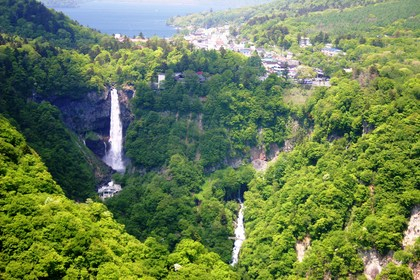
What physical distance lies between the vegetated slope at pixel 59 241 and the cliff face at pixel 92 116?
20.4 meters

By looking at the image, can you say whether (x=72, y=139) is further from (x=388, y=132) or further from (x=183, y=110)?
(x=388, y=132)

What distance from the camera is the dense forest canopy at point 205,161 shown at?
125 ft

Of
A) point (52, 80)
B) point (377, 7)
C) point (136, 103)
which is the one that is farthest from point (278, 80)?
point (377, 7)

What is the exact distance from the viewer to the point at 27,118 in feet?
174

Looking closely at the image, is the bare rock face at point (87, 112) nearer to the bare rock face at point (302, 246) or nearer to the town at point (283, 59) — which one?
the town at point (283, 59)

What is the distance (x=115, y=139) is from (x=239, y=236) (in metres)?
23.3

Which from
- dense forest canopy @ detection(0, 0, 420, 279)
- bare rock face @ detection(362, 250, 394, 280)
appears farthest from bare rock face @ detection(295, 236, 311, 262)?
bare rock face @ detection(362, 250, 394, 280)

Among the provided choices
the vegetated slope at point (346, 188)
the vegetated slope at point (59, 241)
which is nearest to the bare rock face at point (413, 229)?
the vegetated slope at point (346, 188)

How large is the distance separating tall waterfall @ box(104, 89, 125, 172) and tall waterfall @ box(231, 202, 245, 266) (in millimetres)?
16898

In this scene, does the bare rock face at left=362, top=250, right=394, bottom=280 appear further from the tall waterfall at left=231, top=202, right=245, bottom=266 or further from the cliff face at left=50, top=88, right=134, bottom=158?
the cliff face at left=50, top=88, right=134, bottom=158

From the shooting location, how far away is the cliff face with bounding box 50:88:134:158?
211 feet

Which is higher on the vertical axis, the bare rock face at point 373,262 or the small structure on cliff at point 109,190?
the bare rock face at point 373,262

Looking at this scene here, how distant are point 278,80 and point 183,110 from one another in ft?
47.3

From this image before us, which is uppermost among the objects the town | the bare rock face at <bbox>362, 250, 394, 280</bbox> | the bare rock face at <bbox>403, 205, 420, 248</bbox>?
the town
